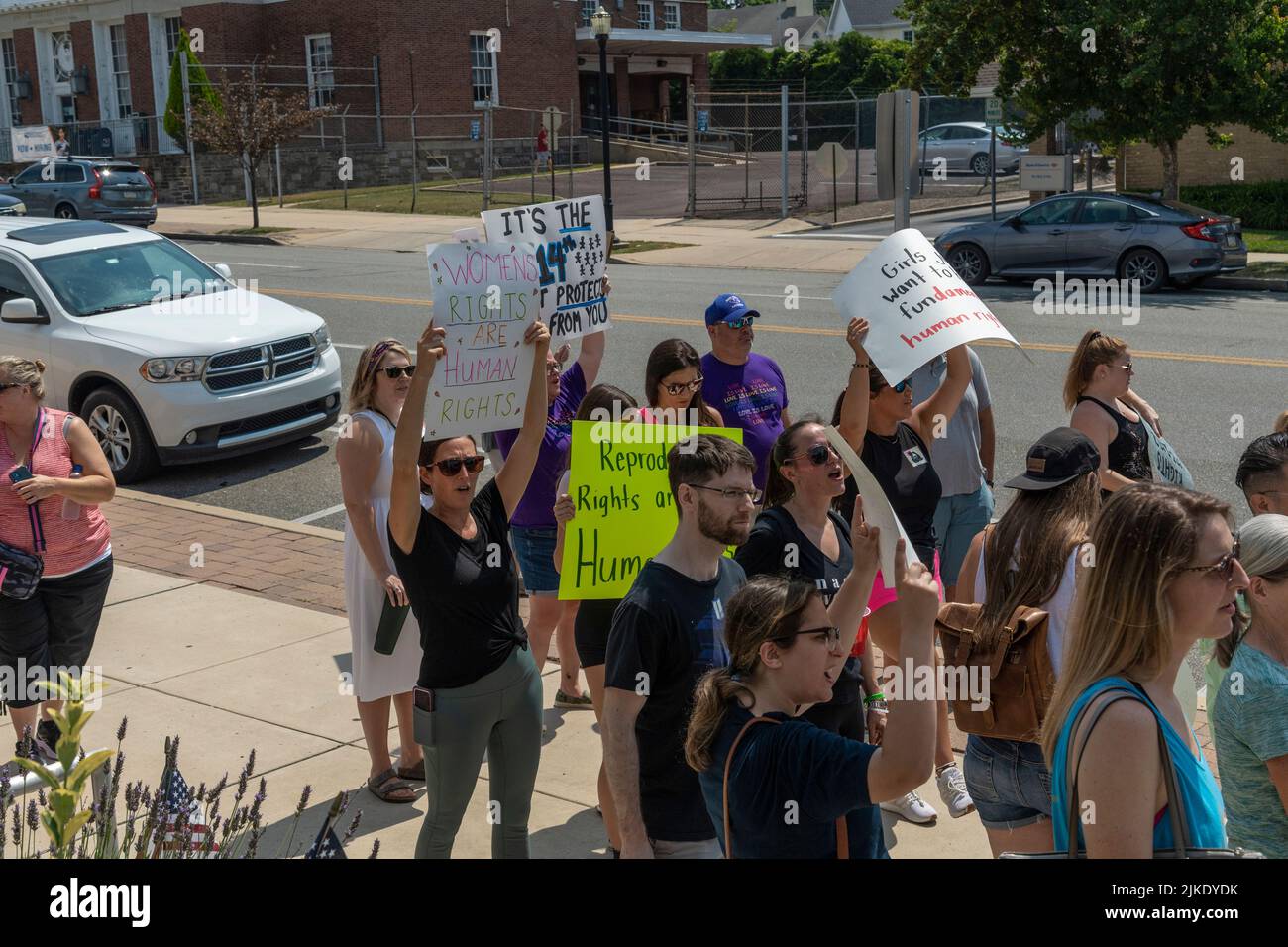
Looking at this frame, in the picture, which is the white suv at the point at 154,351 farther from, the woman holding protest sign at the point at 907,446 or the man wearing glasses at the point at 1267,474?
the man wearing glasses at the point at 1267,474

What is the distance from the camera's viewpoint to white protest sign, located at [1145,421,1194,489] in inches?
242

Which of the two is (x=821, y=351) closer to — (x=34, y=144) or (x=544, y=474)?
(x=544, y=474)

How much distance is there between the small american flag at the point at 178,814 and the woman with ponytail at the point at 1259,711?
2.52 metres

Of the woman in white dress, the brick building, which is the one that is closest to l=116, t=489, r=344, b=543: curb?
the woman in white dress

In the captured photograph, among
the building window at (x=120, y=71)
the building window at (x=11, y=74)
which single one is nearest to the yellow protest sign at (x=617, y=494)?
the building window at (x=120, y=71)

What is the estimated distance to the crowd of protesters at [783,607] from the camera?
2896 millimetres

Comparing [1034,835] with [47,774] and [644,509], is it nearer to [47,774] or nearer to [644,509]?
[644,509]

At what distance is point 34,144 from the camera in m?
45.2

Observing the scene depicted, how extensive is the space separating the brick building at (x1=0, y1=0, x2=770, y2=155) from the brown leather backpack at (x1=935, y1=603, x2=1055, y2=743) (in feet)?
127

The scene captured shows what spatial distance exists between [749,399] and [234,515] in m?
5.06

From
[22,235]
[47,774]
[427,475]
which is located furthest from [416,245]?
[47,774]

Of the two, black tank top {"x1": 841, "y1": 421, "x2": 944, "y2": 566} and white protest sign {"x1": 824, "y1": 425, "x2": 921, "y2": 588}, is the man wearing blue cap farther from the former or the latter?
white protest sign {"x1": 824, "y1": 425, "x2": 921, "y2": 588}

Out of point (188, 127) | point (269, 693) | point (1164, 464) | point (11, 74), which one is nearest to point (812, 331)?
point (1164, 464)

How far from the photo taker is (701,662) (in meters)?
4.04
